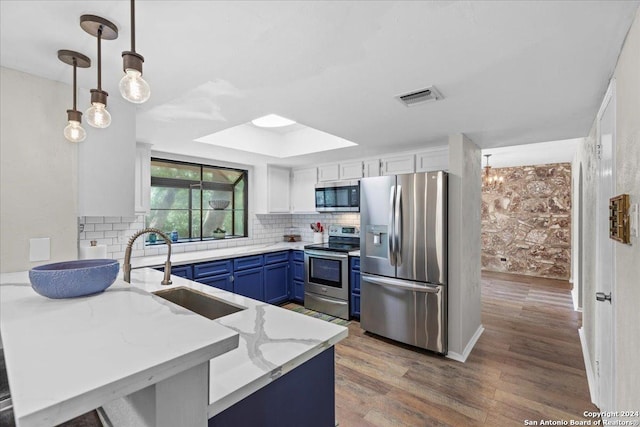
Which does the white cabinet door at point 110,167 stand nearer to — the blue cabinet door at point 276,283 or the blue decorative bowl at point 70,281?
the blue decorative bowl at point 70,281

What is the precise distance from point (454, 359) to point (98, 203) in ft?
10.5

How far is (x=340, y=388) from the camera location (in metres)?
2.37

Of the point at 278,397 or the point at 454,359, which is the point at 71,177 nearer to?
the point at 278,397

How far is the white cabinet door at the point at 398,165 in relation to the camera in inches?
142

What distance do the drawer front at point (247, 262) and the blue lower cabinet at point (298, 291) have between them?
28.2 inches

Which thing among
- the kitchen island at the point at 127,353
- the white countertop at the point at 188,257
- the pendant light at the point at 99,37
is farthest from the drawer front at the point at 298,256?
the pendant light at the point at 99,37

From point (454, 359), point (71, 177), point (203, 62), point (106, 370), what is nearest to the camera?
point (106, 370)

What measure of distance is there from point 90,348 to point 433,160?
11.4 feet

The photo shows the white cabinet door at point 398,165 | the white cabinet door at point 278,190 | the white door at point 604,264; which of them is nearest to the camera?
the white door at point 604,264

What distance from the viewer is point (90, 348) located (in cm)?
65

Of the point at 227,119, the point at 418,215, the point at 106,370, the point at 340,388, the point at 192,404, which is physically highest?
the point at 227,119

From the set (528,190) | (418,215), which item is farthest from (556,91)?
(528,190)

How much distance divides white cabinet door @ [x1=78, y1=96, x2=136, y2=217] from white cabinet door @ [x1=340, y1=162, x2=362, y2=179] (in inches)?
109

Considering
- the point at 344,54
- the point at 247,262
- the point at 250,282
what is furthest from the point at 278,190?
the point at 344,54
